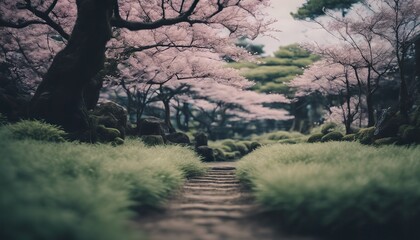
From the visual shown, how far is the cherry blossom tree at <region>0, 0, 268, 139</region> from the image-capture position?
9.68 metres

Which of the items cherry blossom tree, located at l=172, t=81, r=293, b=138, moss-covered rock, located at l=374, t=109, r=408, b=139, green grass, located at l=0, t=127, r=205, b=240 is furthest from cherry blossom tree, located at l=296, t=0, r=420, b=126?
green grass, located at l=0, t=127, r=205, b=240

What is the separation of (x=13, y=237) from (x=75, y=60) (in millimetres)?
7830

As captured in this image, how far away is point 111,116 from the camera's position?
14.2m

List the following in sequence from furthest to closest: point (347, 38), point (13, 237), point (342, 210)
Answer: point (347, 38), point (342, 210), point (13, 237)

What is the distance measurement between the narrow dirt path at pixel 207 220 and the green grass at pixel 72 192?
39 centimetres

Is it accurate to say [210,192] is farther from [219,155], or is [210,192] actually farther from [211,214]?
[219,155]

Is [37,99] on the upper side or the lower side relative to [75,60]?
lower

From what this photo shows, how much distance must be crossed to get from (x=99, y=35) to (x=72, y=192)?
6.92 metres

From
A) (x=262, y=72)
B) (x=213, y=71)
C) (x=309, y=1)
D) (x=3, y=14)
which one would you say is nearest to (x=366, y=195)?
(x=213, y=71)

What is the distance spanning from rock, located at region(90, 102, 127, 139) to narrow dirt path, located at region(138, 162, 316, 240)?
26.2 ft

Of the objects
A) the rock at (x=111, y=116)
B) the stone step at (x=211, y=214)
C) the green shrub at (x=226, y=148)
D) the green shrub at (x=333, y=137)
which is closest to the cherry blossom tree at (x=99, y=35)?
the rock at (x=111, y=116)

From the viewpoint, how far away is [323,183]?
4492 mm

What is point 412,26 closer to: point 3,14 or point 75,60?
point 75,60

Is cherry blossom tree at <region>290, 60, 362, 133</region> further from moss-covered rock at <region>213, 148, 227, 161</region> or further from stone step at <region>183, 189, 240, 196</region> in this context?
stone step at <region>183, 189, 240, 196</region>
